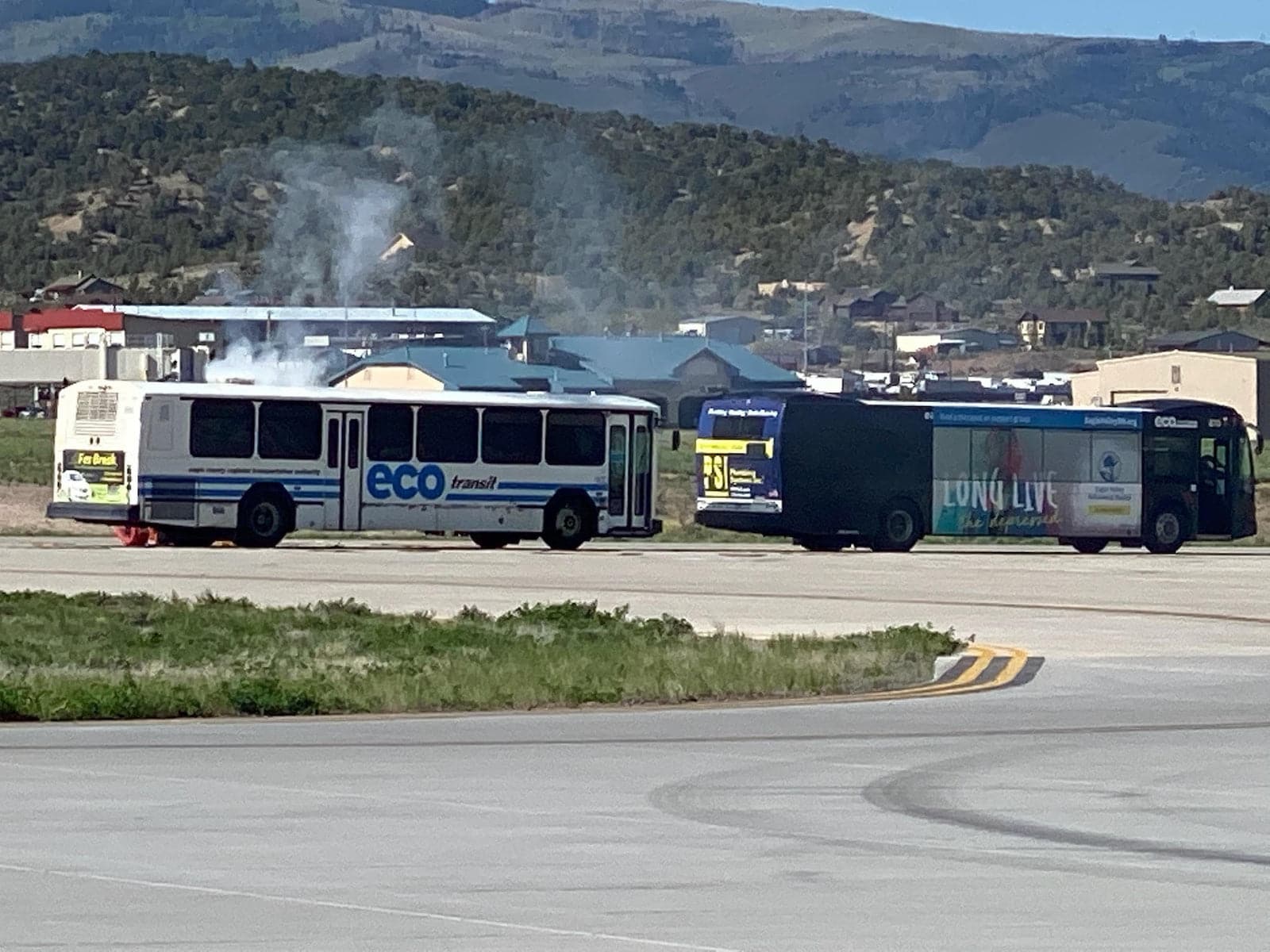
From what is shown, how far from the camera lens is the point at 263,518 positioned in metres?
40.9

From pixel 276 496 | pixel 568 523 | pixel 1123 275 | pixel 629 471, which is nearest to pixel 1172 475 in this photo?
pixel 629 471

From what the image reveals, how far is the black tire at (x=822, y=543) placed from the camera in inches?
1807

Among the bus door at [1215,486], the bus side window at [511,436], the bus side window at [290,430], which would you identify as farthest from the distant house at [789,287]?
the bus side window at [290,430]

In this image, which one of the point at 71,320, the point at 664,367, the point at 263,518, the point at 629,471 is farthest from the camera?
the point at 71,320

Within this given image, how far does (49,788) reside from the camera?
14.0m

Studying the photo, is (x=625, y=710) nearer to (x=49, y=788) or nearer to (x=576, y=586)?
(x=49, y=788)

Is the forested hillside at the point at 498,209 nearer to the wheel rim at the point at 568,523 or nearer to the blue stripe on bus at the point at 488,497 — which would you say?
the wheel rim at the point at 568,523

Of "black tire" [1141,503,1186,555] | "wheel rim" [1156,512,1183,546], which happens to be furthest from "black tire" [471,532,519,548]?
"wheel rim" [1156,512,1183,546]

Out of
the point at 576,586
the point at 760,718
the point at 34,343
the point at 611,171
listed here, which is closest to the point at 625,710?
the point at 760,718

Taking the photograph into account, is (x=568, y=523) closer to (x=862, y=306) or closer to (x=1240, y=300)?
(x=1240, y=300)

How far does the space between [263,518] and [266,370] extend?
87.1 ft

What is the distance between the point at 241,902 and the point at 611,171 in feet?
543

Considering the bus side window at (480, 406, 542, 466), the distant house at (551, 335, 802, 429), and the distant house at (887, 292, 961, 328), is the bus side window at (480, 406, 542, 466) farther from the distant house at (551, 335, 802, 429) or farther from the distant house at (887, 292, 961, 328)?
the distant house at (887, 292, 961, 328)

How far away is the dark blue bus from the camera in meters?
45.2
